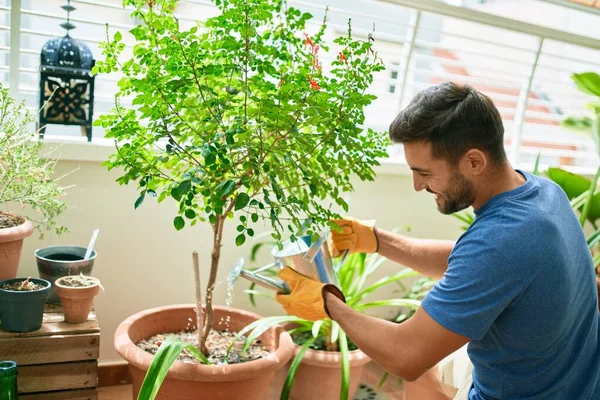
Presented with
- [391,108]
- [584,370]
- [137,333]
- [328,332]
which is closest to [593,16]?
[391,108]

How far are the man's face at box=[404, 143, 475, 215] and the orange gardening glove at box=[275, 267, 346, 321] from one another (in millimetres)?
395

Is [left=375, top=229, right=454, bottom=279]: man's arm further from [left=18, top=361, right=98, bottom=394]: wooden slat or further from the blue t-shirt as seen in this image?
[left=18, top=361, right=98, bottom=394]: wooden slat

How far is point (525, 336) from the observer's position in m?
1.48

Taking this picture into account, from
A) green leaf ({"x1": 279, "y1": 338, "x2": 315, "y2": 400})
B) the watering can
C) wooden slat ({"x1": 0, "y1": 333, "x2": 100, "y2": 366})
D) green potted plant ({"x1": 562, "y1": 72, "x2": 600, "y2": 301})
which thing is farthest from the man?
green potted plant ({"x1": 562, "y1": 72, "x2": 600, "y2": 301})

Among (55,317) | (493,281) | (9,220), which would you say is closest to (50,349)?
(55,317)

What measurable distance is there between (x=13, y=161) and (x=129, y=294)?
0.78 meters

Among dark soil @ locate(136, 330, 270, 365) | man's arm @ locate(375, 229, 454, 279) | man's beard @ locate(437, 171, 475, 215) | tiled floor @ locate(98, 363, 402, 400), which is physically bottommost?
tiled floor @ locate(98, 363, 402, 400)

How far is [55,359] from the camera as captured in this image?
1.89 meters

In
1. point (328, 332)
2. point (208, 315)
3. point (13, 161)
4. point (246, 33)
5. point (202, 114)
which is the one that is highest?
point (246, 33)

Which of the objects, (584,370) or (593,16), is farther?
(593,16)

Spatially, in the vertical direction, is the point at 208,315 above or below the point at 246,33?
below

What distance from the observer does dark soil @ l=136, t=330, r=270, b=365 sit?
80.2 inches

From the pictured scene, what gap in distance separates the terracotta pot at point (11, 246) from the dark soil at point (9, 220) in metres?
0.04

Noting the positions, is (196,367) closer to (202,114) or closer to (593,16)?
(202,114)
